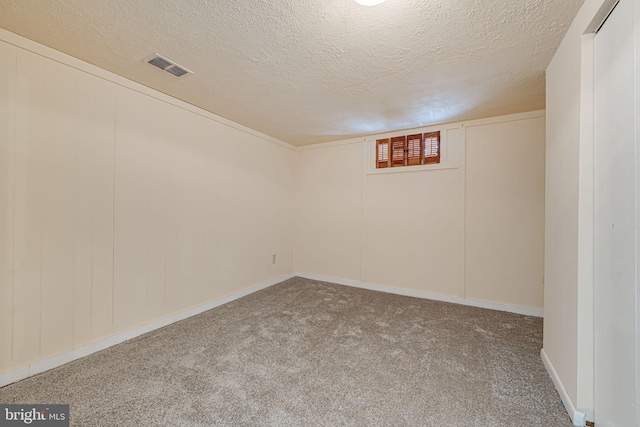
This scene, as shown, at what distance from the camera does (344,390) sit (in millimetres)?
1590

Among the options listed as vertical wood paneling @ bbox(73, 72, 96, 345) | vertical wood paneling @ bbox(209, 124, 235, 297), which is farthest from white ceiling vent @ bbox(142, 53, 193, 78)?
vertical wood paneling @ bbox(209, 124, 235, 297)

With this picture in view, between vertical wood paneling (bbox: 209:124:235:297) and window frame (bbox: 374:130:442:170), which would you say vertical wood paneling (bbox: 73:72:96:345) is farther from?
window frame (bbox: 374:130:442:170)

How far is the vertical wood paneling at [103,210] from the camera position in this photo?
6.59ft

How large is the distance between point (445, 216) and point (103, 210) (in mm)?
3798

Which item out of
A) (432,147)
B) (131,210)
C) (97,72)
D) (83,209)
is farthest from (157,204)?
(432,147)

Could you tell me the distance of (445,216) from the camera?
326 centimetres

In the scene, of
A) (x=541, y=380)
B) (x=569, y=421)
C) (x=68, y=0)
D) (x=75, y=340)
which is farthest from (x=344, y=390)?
(x=68, y=0)

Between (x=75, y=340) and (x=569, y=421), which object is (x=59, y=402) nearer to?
(x=75, y=340)

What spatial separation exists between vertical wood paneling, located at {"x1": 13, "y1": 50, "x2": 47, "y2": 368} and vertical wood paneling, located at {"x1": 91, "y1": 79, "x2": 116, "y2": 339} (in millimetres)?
306

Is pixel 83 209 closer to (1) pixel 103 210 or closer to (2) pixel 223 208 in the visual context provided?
(1) pixel 103 210

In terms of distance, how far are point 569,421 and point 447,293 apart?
190 cm

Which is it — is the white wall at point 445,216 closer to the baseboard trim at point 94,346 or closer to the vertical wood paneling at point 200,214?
the vertical wood paneling at point 200,214

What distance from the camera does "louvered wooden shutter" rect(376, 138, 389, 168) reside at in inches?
144

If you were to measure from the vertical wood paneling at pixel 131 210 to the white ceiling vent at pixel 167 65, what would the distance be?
0.52m
